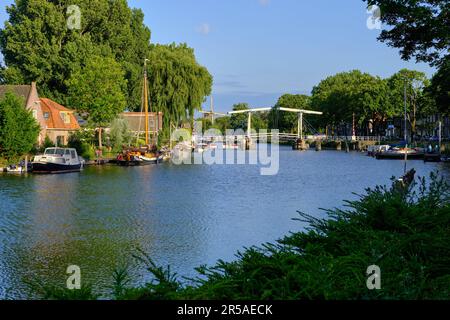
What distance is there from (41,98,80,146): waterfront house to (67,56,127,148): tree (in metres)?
4.00

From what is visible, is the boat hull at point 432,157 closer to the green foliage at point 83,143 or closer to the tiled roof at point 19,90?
the green foliage at point 83,143

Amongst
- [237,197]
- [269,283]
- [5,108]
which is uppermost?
[5,108]

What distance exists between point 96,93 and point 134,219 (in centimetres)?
4468

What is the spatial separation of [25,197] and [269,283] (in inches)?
1138

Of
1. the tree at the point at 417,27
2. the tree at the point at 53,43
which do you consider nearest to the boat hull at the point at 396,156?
the tree at the point at 53,43

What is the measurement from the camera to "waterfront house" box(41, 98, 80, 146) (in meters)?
70.6

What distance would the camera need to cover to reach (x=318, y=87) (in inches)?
7180

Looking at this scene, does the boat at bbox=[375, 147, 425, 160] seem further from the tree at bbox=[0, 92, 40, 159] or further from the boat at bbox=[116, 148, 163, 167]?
the tree at bbox=[0, 92, 40, 159]

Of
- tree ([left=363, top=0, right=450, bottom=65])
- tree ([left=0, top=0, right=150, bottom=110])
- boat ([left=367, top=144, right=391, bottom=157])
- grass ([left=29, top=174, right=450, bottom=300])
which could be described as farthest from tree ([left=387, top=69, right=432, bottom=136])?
grass ([left=29, top=174, right=450, bottom=300])

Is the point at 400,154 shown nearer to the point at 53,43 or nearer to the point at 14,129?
the point at 53,43

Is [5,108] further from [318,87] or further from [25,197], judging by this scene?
[318,87]

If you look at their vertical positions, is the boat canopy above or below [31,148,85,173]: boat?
above

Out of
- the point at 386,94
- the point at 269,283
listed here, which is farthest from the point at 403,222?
the point at 386,94

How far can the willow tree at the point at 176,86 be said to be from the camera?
80312mm
